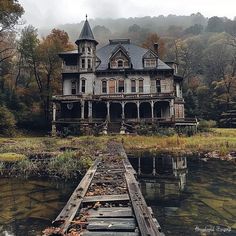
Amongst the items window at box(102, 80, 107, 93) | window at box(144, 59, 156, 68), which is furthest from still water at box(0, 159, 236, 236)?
window at box(144, 59, 156, 68)

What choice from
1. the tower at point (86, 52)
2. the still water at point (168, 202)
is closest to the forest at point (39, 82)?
the tower at point (86, 52)

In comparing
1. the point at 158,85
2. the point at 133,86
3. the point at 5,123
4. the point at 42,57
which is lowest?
the point at 5,123

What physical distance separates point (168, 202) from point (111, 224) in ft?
19.1

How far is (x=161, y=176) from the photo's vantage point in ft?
60.9

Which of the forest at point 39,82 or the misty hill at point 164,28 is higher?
the misty hill at point 164,28

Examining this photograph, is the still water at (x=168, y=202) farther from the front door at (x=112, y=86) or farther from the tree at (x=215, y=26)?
the tree at (x=215, y=26)

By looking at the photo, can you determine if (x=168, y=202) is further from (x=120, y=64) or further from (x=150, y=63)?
(x=120, y=64)

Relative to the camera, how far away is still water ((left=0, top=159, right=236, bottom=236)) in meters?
9.73

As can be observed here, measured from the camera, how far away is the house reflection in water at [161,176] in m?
14.1

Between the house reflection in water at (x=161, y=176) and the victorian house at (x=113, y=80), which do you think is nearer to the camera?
the house reflection in water at (x=161, y=176)

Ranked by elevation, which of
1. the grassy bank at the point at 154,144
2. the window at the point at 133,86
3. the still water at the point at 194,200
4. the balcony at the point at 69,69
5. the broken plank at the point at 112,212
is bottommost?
the still water at the point at 194,200

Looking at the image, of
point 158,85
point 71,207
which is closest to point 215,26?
point 158,85

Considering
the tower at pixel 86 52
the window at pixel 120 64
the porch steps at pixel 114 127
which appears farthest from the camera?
the window at pixel 120 64

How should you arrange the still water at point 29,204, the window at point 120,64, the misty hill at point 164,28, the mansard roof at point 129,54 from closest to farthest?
the still water at point 29,204 < the window at point 120,64 < the mansard roof at point 129,54 < the misty hill at point 164,28
